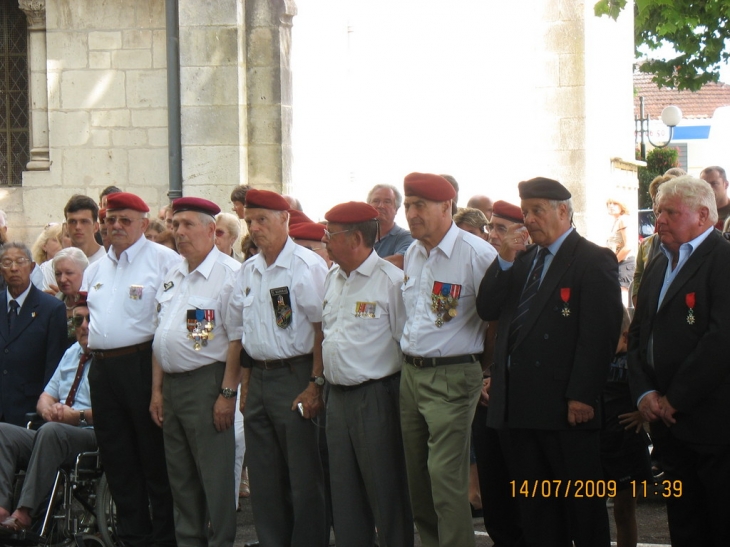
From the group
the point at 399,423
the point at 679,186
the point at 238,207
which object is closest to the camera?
the point at 679,186

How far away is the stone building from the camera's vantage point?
38.2ft

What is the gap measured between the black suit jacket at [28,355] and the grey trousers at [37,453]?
56 cm

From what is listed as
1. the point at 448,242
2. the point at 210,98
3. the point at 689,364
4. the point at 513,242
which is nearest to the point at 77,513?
the point at 448,242

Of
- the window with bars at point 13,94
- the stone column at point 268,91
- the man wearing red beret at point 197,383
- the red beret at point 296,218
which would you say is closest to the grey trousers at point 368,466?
the man wearing red beret at point 197,383

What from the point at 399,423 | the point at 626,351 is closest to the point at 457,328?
the point at 399,423

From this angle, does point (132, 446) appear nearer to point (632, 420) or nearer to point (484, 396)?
point (484, 396)

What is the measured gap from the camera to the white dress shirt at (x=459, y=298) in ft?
18.0

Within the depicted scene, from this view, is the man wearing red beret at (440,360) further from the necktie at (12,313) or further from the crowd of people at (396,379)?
the necktie at (12,313)

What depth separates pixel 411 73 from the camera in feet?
40.3

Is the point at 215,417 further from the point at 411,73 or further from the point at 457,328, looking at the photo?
the point at 411,73

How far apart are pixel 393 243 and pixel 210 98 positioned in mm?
4920

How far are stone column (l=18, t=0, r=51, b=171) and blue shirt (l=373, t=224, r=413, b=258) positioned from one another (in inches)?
237

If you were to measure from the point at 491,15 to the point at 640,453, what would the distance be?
7392 mm

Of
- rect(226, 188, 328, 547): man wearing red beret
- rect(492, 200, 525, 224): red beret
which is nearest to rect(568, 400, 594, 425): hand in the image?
rect(492, 200, 525, 224): red beret
